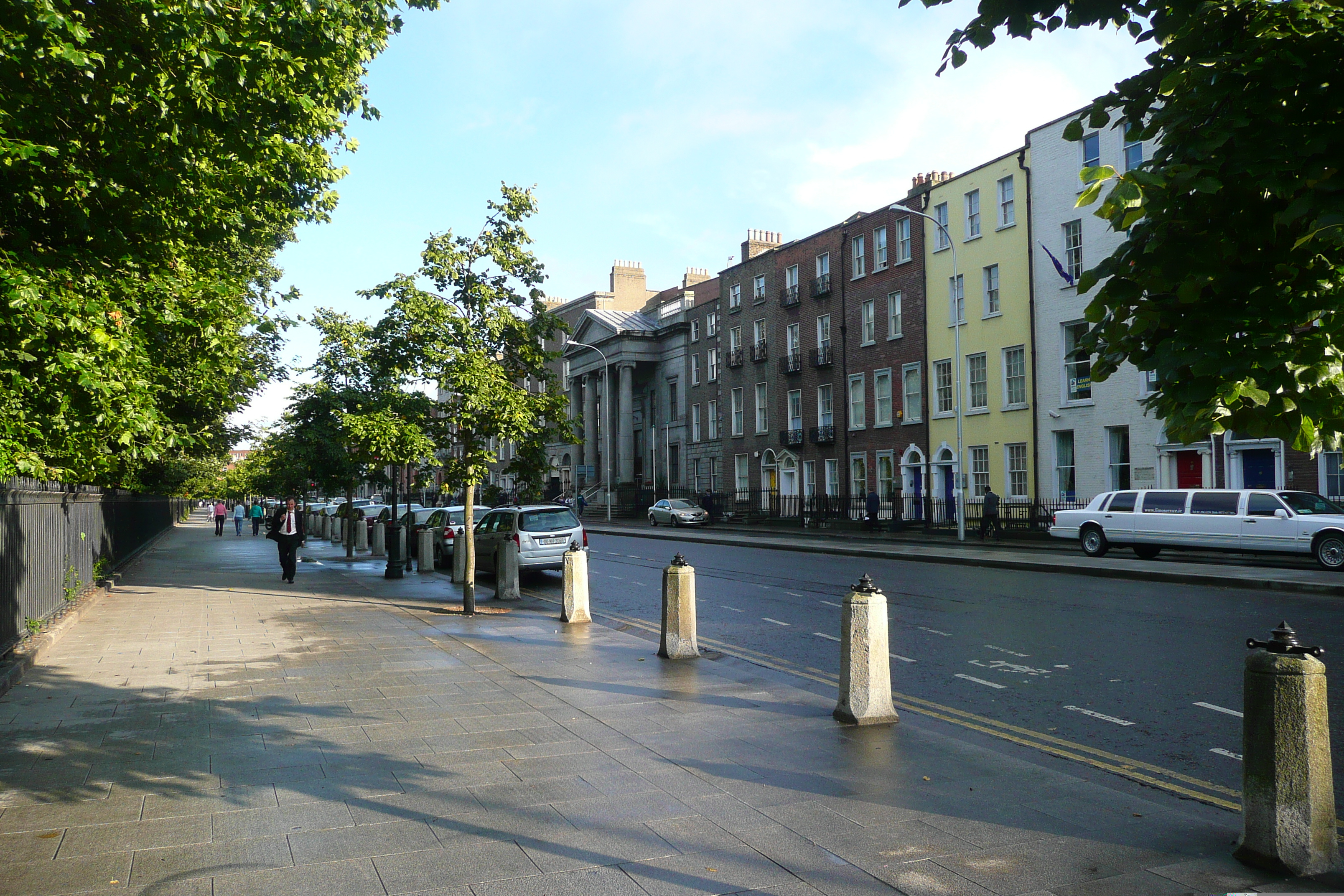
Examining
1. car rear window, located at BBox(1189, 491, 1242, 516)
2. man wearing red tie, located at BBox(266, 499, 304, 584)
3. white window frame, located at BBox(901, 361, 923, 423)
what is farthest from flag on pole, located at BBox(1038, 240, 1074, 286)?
man wearing red tie, located at BBox(266, 499, 304, 584)

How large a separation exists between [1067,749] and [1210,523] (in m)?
17.6

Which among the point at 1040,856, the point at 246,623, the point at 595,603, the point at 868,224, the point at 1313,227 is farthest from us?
the point at 868,224

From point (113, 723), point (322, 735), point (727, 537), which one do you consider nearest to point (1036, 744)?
point (322, 735)

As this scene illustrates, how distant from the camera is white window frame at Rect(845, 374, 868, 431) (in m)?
42.4

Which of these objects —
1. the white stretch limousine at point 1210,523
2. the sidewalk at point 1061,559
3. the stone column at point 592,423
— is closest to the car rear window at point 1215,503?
the white stretch limousine at point 1210,523

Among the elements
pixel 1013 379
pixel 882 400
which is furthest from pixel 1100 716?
pixel 882 400

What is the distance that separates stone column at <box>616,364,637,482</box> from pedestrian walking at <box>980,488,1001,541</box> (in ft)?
114

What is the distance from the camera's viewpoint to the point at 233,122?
7387 millimetres

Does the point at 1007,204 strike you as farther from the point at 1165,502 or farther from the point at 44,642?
the point at 44,642

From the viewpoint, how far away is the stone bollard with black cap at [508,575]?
16.5m

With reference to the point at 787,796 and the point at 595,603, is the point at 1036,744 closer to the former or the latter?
the point at 787,796

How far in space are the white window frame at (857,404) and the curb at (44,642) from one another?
30.5m

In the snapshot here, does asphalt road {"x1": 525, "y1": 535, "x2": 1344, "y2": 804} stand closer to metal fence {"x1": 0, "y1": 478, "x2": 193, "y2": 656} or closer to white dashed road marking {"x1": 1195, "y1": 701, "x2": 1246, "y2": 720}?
white dashed road marking {"x1": 1195, "y1": 701, "x2": 1246, "y2": 720}

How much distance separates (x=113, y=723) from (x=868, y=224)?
38949 millimetres
